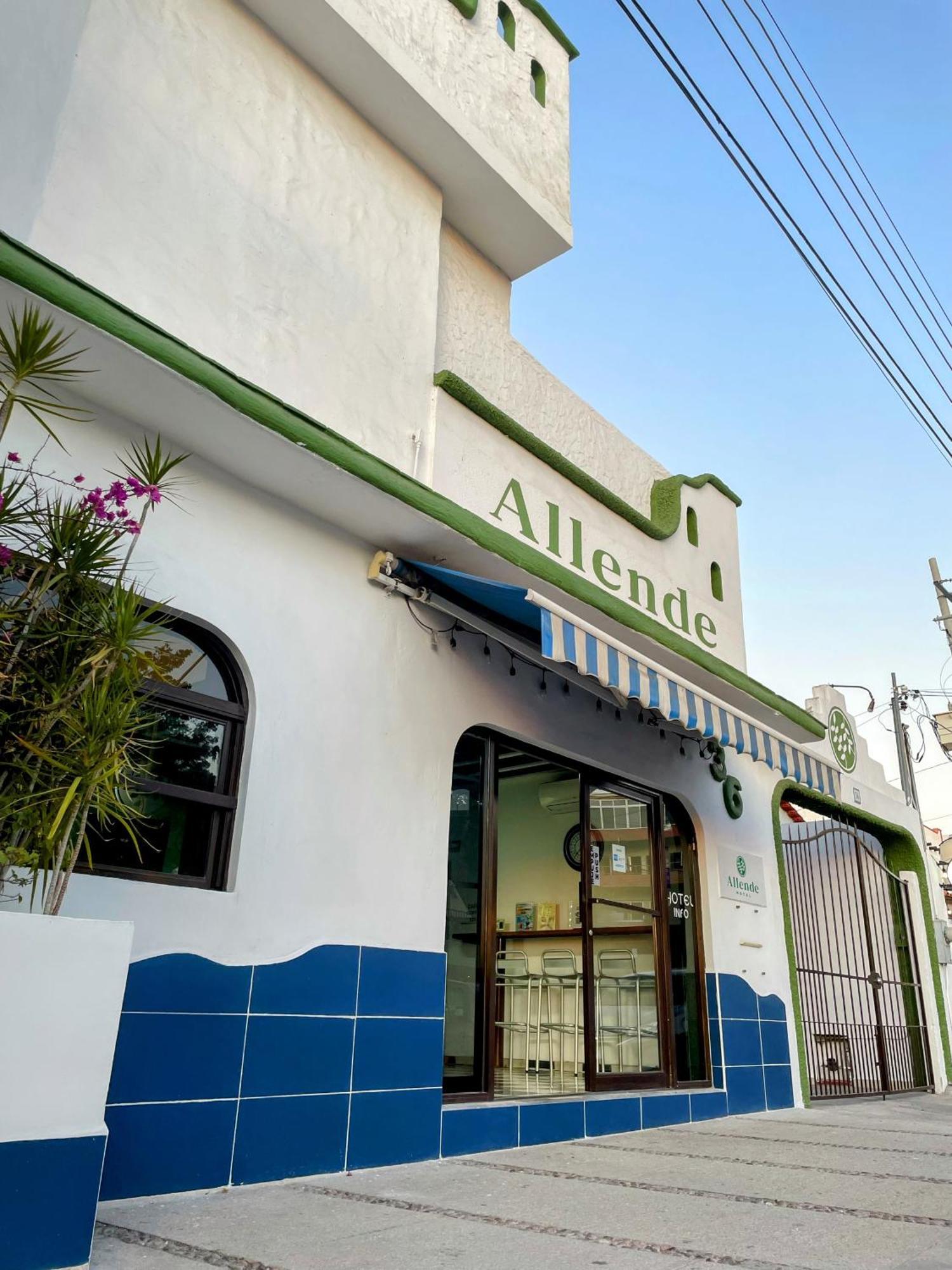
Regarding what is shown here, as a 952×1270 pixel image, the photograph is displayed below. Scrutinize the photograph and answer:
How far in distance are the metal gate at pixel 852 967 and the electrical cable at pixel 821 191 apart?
4860 mm

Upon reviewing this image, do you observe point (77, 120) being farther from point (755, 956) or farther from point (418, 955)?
point (755, 956)

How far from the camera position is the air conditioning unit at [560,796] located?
6652mm

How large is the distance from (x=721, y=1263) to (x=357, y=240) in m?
5.17

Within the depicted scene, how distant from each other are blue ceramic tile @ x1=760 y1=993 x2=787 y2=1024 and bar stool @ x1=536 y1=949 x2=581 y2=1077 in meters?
1.55

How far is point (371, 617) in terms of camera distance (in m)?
4.81

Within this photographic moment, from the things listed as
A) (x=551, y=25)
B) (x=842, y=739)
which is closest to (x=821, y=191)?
(x=551, y=25)

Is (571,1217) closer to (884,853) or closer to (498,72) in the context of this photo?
(498,72)

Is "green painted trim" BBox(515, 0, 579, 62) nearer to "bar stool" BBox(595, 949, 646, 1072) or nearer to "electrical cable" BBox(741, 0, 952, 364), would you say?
"electrical cable" BBox(741, 0, 952, 364)

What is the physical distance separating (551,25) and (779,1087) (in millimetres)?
9130

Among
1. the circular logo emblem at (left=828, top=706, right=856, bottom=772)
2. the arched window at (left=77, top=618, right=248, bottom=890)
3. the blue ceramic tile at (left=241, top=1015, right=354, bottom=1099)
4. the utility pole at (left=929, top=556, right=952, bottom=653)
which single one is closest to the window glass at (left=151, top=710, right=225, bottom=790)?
the arched window at (left=77, top=618, right=248, bottom=890)

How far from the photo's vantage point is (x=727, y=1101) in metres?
6.97

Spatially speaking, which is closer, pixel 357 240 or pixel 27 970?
pixel 27 970

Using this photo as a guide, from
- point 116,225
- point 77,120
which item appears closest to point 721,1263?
point 116,225

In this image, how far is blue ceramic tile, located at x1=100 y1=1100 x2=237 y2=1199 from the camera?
3188 millimetres
